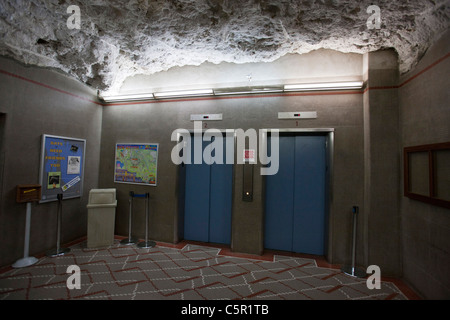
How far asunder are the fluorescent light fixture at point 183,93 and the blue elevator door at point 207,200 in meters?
0.90

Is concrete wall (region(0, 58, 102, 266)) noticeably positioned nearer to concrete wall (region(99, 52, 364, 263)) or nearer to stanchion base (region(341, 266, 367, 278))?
concrete wall (region(99, 52, 364, 263))

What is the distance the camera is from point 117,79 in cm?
429

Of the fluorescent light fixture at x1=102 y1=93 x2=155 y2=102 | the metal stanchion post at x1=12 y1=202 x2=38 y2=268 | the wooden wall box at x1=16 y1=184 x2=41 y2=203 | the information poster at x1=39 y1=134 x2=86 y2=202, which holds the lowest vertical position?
the metal stanchion post at x1=12 y1=202 x2=38 y2=268

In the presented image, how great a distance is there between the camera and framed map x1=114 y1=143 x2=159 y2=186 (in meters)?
4.32

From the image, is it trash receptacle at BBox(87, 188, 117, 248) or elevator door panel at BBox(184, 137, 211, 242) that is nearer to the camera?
trash receptacle at BBox(87, 188, 117, 248)

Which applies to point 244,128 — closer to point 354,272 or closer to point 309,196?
point 309,196

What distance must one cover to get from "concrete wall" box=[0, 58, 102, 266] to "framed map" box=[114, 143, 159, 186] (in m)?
0.74

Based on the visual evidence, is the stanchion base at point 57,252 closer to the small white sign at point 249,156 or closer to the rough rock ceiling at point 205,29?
the rough rock ceiling at point 205,29

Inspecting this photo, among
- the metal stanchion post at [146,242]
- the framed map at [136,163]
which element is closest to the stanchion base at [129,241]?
the metal stanchion post at [146,242]

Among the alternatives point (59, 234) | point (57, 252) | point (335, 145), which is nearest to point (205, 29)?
point (335, 145)

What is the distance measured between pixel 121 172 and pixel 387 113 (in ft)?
17.3

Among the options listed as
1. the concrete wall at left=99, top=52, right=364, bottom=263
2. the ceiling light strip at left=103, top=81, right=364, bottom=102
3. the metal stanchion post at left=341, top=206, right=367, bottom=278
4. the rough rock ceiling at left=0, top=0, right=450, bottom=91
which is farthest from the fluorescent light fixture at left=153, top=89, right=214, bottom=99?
the metal stanchion post at left=341, top=206, right=367, bottom=278

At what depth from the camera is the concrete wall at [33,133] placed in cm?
312

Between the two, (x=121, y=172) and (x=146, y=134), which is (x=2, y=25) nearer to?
(x=146, y=134)
